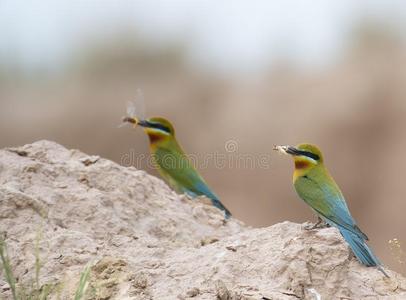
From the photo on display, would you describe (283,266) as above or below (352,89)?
below

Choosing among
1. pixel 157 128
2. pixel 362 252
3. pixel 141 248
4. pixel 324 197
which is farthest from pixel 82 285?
pixel 157 128

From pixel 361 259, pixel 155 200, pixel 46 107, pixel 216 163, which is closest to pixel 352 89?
pixel 216 163

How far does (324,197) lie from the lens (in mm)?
4664

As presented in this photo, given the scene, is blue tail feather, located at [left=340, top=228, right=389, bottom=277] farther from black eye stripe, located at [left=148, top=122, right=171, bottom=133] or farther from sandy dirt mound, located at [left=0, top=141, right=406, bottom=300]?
black eye stripe, located at [left=148, top=122, right=171, bottom=133]

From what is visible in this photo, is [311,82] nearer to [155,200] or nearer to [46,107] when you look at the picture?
[46,107]

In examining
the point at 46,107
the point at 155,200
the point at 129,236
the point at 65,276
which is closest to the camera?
the point at 65,276

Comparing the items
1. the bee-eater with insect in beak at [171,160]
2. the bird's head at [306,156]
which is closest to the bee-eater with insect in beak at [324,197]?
the bird's head at [306,156]

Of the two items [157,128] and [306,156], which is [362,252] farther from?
[157,128]

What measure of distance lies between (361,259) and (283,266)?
1.25 feet

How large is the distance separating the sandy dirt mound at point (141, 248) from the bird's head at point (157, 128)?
1.98 m

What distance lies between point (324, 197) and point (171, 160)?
2465 mm

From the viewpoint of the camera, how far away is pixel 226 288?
11.9ft

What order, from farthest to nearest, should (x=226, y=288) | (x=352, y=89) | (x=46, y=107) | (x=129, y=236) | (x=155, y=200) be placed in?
(x=46, y=107) < (x=352, y=89) < (x=155, y=200) < (x=129, y=236) < (x=226, y=288)

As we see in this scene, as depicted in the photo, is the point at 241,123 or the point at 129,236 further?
the point at 241,123
